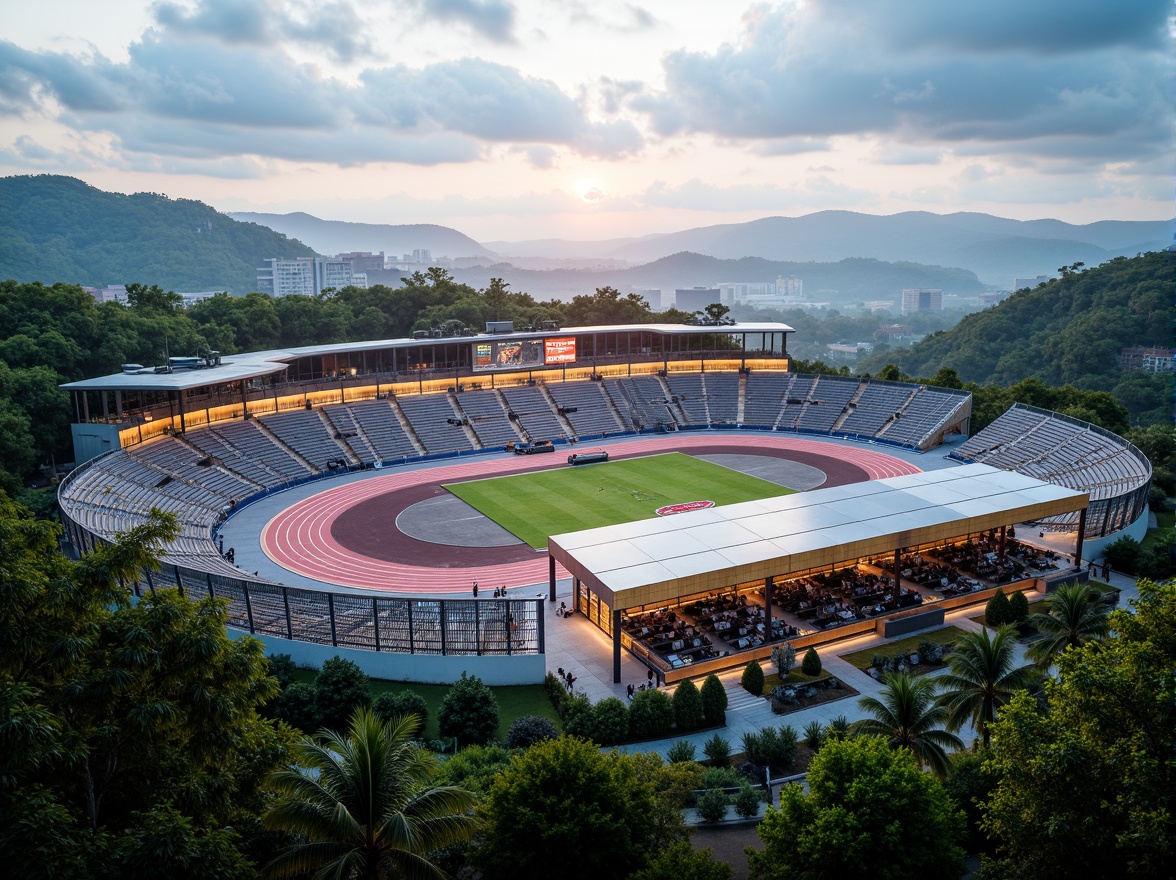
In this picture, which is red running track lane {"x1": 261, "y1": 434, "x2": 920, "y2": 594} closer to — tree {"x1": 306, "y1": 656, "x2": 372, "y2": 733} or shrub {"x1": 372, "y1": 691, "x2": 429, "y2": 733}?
tree {"x1": 306, "y1": 656, "x2": 372, "y2": 733}

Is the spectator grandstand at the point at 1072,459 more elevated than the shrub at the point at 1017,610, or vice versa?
the spectator grandstand at the point at 1072,459

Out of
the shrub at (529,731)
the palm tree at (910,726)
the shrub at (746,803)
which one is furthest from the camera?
the shrub at (529,731)

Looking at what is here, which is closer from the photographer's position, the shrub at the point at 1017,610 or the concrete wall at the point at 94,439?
the shrub at the point at 1017,610

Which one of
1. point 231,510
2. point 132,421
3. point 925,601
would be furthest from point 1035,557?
point 132,421

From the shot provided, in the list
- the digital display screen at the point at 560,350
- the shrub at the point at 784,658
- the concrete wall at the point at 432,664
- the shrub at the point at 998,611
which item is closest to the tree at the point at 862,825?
the shrub at the point at 784,658

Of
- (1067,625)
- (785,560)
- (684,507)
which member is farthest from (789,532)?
(684,507)

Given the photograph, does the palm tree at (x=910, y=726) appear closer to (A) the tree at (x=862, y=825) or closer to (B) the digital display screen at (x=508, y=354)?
(A) the tree at (x=862, y=825)

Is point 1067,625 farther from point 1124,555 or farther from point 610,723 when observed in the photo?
point 1124,555
